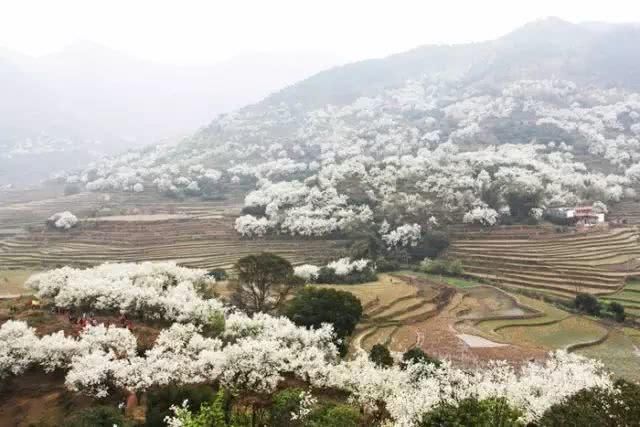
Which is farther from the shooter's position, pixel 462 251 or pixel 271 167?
pixel 271 167

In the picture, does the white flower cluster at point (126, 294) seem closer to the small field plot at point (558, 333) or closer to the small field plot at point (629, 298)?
the small field plot at point (558, 333)

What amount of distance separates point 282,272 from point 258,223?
4179 centimetres

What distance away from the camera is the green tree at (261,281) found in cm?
4819

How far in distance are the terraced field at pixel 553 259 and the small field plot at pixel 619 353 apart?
45.5 feet

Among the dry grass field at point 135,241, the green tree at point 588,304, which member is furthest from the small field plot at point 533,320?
the dry grass field at point 135,241

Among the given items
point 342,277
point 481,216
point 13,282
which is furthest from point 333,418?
point 481,216

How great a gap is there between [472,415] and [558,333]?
95.0 ft

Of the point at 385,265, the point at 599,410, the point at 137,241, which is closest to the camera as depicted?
the point at 599,410

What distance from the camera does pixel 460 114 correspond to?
195125 millimetres

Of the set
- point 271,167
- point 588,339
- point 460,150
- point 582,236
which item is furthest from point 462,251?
point 271,167

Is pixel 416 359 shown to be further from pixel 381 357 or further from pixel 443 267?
pixel 443 267

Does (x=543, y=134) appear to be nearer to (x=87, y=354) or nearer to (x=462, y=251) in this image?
(x=462, y=251)

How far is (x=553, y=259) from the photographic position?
224 ft

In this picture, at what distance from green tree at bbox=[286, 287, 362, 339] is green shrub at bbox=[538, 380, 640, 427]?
20.9 m
